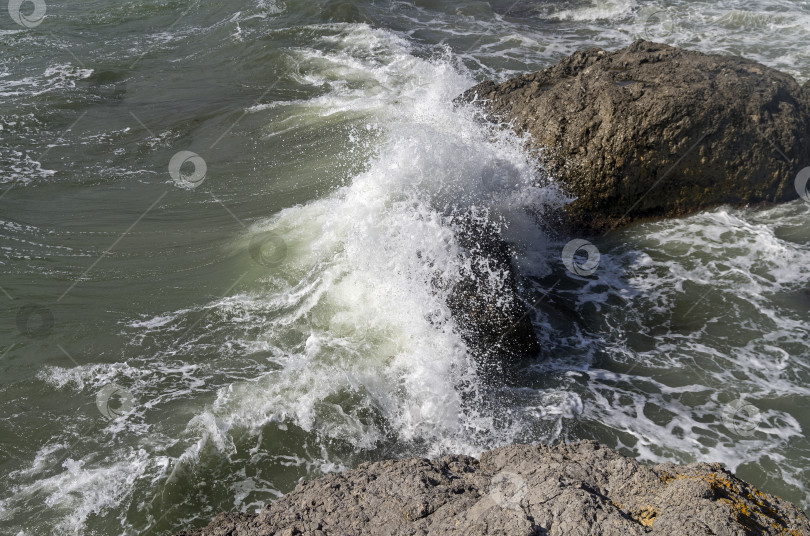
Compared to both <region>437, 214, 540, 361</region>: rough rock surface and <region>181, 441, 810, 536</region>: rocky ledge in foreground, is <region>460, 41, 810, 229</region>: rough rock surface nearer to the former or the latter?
<region>437, 214, 540, 361</region>: rough rock surface

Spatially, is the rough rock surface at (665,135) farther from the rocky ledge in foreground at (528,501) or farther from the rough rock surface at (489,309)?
the rocky ledge in foreground at (528,501)

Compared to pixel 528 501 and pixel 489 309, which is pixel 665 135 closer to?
pixel 489 309

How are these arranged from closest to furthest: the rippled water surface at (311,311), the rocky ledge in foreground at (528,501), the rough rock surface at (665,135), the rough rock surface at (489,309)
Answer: the rocky ledge in foreground at (528,501) → the rippled water surface at (311,311) → the rough rock surface at (489,309) → the rough rock surface at (665,135)

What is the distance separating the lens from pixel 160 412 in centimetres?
494

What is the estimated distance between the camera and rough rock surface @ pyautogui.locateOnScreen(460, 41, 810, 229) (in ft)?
22.9

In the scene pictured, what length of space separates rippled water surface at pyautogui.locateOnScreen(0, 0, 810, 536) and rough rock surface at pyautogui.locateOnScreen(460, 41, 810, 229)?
327mm

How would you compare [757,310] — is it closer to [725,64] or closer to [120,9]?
[725,64]

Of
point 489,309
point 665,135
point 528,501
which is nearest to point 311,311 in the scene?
point 489,309

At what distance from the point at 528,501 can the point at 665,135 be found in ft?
17.5

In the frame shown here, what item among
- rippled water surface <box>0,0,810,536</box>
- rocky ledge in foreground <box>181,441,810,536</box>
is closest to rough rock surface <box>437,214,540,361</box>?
rippled water surface <box>0,0,810,536</box>

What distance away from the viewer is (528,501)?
2984mm

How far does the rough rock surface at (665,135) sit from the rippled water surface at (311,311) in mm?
327

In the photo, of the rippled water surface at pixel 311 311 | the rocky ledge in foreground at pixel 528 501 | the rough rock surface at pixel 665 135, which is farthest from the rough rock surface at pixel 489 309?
the rough rock surface at pixel 665 135

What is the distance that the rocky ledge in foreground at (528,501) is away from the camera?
2.78m
